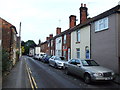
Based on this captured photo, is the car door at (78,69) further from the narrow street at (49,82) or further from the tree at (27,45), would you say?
the tree at (27,45)

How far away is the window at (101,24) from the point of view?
1484cm

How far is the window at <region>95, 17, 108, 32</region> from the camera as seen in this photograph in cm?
1484

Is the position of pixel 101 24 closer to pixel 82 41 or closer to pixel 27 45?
pixel 82 41

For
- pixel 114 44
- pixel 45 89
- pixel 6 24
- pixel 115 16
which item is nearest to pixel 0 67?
pixel 45 89

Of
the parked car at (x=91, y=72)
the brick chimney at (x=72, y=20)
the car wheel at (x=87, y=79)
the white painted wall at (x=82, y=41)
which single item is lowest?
the car wheel at (x=87, y=79)

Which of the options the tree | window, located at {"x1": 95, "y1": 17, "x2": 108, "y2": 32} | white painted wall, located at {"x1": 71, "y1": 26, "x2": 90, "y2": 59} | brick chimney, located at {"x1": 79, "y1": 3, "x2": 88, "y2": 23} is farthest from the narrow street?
the tree

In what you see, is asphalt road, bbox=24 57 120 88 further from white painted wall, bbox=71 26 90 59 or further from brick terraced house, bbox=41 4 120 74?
white painted wall, bbox=71 26 90 59

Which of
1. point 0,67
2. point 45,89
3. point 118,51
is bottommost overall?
point 45,89

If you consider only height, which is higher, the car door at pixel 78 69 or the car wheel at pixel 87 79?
the car door at pixel 78 69

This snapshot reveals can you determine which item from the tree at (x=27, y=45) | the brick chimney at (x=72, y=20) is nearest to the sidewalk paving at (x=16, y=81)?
the brick chimney at (x=72, y=20)

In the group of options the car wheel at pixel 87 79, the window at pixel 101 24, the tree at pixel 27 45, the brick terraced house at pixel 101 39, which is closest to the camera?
the car wheel at pixel 87 79

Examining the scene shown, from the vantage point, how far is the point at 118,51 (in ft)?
42.5

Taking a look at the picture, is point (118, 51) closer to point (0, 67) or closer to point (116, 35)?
point (116, 35)

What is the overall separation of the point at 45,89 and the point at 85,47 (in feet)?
38.4
